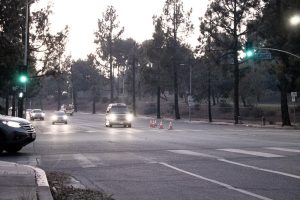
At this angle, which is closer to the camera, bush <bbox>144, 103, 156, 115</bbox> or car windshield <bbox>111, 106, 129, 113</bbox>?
car windshield <bbox>111, 106, 129, 113</bbox>

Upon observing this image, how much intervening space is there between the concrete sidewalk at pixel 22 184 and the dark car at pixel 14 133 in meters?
4.33

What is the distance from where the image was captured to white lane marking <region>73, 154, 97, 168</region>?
51.6 feet

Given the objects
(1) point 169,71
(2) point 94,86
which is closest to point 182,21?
(1) point 169,71

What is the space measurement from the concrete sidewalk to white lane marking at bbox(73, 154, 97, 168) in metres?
2.40

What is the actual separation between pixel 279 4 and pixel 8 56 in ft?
120

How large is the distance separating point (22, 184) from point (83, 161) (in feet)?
20.5

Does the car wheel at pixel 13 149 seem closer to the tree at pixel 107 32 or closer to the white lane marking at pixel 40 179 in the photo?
the white lane marking at pixel 40 179

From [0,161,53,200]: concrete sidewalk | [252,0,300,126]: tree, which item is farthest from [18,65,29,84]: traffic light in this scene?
[252,0,300,126]: tree

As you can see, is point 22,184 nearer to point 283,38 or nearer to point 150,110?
point 283,38

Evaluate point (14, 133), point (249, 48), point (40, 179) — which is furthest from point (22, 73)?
point (40, 179)

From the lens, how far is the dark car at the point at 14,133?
58.9 ft

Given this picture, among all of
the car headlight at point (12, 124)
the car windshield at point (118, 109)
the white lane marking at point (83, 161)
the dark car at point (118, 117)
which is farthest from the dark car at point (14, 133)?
the car windshield at point (118, 109)

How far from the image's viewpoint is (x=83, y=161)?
16.8 m

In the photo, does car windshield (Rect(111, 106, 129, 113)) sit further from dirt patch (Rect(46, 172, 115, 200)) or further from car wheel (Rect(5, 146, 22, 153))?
dirt patch (Rect(46, 172, 115, 200))
